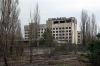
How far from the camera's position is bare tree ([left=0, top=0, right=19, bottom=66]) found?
1548 centimetres

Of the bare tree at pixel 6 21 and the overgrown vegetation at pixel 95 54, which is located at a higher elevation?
the bare tree at pixel 6 21

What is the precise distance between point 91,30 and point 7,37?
40.0 m

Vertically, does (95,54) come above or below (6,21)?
below

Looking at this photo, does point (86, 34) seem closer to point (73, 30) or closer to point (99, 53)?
point (99, 53)

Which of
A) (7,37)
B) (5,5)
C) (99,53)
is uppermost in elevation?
(5,5)

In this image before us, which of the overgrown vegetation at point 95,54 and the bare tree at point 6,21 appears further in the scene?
the bare tree at point 6,21

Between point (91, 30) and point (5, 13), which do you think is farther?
point (91, 30)

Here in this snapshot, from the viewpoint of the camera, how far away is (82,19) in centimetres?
5344

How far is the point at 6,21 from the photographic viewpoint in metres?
15.9

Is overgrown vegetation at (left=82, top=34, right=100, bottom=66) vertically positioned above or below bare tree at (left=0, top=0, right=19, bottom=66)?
below

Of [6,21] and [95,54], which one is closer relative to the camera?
[95,54]

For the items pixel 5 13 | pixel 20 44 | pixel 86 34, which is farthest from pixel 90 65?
pixel 86 34

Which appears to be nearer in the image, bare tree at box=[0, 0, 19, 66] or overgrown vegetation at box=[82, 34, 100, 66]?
overgrown vegetation at box=[82, 34, 100, 66]

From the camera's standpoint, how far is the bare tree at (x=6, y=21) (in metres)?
15.5
